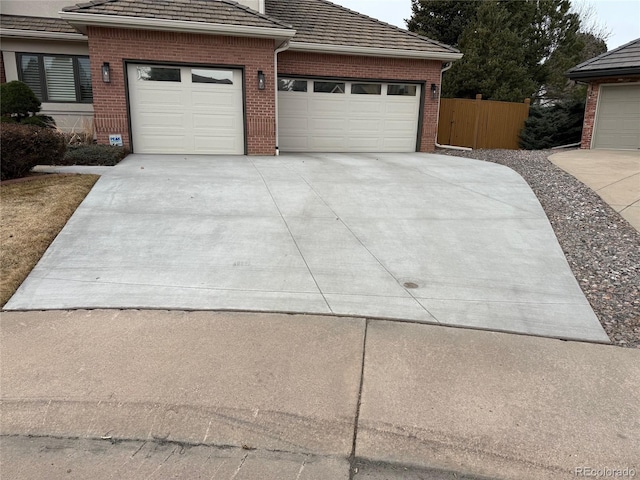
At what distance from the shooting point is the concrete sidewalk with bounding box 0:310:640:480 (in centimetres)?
298

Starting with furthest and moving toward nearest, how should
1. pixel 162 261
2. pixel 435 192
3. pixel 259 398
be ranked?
1. pixel 435 192
2. pixel 162 261
3. pixel 259 398

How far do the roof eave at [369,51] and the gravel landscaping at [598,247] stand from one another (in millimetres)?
6325

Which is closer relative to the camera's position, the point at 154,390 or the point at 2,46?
the point at 154,390

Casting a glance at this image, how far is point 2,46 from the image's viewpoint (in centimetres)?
1419

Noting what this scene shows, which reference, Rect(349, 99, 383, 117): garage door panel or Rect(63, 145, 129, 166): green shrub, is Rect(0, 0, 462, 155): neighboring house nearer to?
Rect(349, 99, 383, 117): garage door panel

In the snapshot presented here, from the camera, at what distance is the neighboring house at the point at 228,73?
12.0 m

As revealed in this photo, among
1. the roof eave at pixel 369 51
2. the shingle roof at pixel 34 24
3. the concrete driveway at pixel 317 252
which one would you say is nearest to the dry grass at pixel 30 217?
the concrete driveway at pixel 317 252

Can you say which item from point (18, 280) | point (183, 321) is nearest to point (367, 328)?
point (183, 321)

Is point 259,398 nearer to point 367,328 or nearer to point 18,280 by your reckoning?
point 367,328

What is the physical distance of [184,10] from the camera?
39.8 feet

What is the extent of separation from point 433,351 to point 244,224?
3.90 meters

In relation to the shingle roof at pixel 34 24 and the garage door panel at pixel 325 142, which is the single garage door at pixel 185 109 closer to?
the garage door panel at pixel 325 142

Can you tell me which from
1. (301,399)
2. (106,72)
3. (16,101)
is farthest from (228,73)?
(301,399)

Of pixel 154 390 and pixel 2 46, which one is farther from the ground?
pixel 2 46
